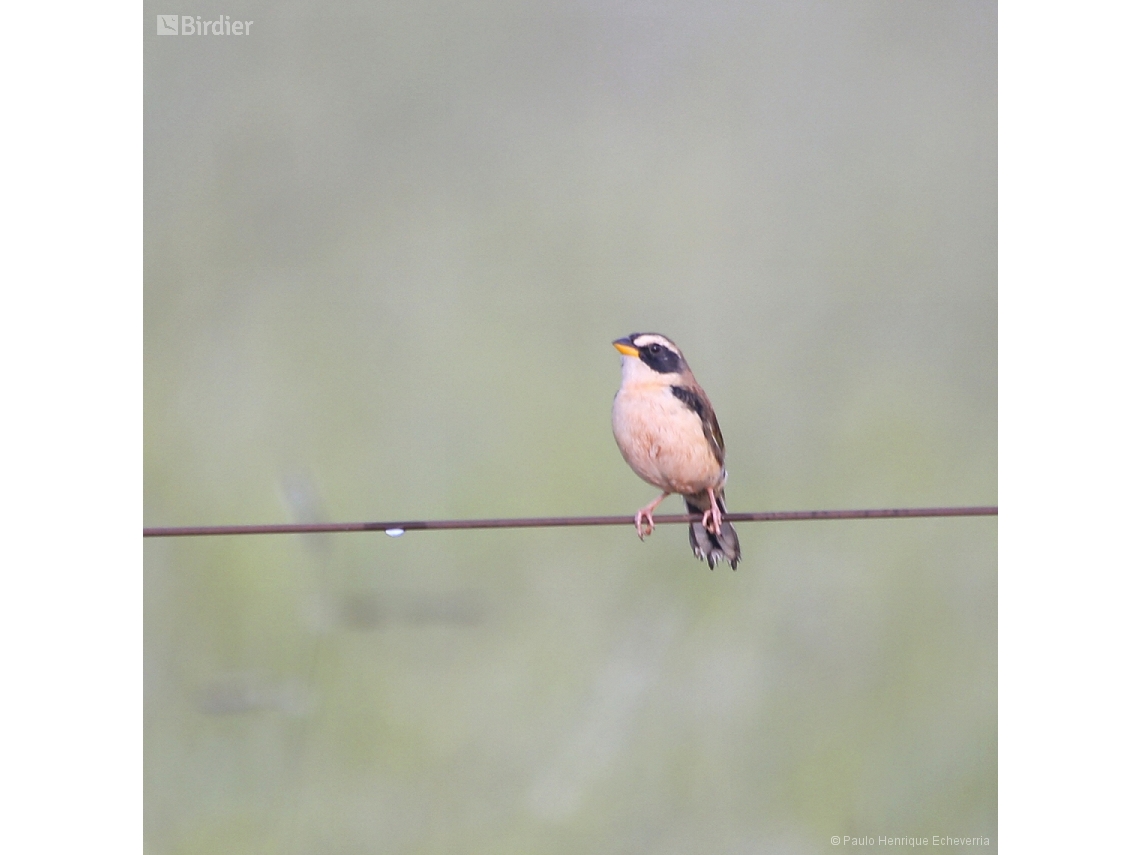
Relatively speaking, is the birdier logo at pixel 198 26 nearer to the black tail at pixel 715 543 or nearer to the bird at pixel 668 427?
the bird at pixel 668 427

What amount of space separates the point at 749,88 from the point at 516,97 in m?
1.12

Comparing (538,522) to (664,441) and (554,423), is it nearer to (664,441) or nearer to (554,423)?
(664,441)

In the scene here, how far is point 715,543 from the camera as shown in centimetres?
439

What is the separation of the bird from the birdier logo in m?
2.54

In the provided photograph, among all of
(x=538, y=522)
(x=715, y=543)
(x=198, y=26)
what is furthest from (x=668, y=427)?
(x=198, y=26)

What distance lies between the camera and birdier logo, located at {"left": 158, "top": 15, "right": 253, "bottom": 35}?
511cm

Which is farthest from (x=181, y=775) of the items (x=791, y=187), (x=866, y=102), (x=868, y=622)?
(x=866, y=102)

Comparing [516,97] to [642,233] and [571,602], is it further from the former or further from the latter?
[571,602]

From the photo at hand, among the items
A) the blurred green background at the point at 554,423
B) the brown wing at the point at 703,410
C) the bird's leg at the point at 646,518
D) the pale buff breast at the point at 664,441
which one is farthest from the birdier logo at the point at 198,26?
the bird's leg at the point at 646,518

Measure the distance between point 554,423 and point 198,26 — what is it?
2.42m

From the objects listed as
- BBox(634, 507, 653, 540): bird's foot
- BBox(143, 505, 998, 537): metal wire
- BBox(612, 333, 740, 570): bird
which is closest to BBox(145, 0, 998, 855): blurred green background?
BBox(612, 333, 740, 570): bird

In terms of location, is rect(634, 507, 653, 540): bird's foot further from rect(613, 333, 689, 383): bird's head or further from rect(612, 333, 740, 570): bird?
rect(613, 333, 689, 383): bird's head

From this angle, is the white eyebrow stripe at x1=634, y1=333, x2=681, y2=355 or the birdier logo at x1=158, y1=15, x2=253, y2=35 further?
A: the birdier logo at x1=158, y1=15, x2=253, y2=35

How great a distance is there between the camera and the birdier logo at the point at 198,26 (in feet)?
16.8
